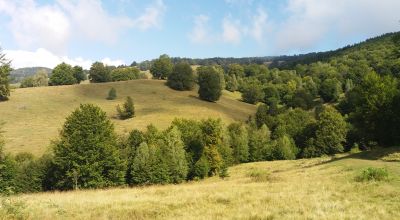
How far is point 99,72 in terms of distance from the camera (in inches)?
6319

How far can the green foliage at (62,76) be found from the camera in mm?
159125

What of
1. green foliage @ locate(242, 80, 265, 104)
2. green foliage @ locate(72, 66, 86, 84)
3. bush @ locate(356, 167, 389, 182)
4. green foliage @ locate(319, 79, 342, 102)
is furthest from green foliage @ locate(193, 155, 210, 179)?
green foliage @ locate(72, 66, 86, 84)

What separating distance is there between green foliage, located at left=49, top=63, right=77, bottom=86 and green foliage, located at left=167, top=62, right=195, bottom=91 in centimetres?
4562

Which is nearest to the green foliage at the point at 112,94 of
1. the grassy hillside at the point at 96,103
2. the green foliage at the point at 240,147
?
the grassy hillside at the point at 96,103

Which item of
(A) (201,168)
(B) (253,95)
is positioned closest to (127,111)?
(A) (201,168)

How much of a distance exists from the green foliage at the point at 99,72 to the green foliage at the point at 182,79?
34938 mm

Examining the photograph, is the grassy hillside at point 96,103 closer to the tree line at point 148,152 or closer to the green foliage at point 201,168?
the tree line at point 148,152

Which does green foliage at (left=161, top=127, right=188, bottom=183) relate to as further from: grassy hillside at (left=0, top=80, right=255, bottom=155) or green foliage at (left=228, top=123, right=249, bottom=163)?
green foliage at (left=228, top=123, right=249, bottom=163)

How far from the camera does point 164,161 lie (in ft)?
221

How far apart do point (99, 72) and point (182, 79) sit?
40.6m

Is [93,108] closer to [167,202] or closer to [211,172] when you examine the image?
[211,172]

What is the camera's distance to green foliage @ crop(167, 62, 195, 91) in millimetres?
137750

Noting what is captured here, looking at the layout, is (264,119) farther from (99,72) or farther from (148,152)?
(99,72)

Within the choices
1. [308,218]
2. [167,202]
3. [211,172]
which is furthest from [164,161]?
[308,218]
